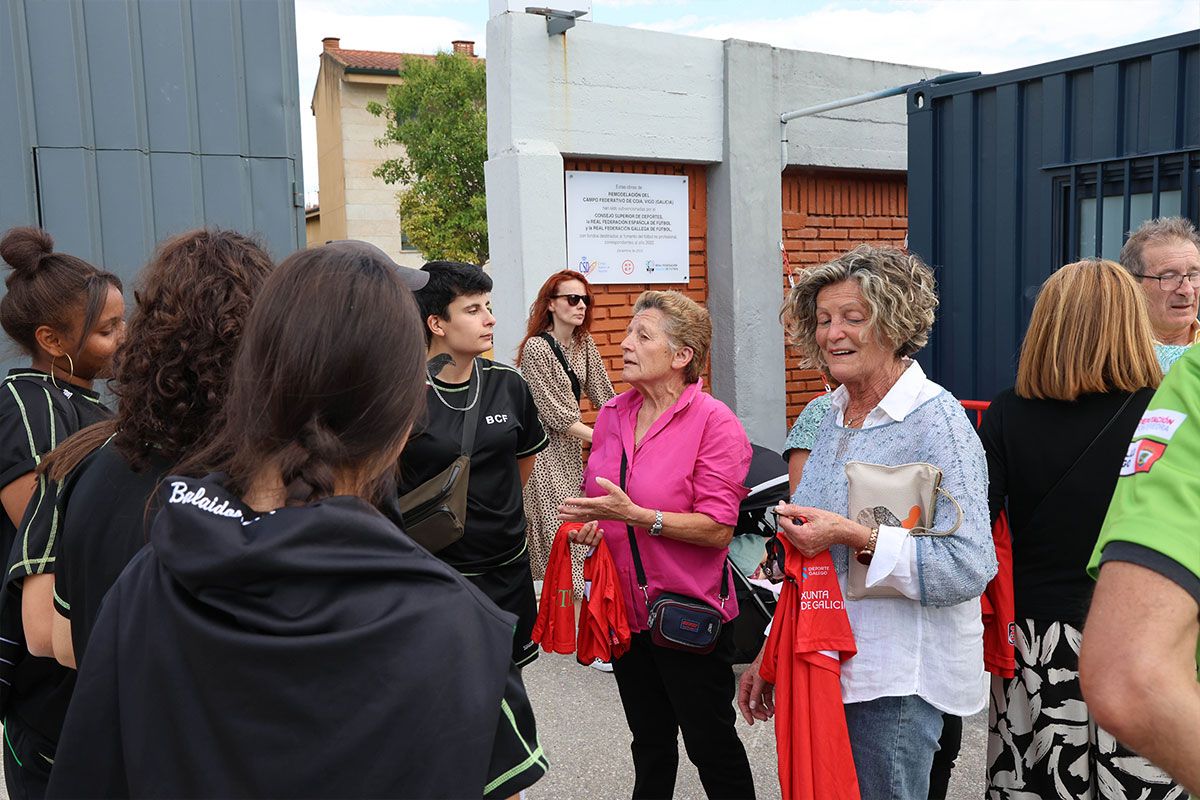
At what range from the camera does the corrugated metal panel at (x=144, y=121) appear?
14.1 ft

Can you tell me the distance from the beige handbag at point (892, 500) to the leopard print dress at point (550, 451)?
269 centimetres

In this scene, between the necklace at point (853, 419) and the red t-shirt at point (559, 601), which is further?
the red t-shirt at point (559, 601)

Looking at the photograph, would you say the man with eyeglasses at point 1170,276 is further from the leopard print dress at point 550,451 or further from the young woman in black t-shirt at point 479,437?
the leopard print dress at point 550,451

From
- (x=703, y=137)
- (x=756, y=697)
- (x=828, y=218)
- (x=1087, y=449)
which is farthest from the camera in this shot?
(x=828, y=218)

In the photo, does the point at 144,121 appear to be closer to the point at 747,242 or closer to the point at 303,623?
the point at 303,623

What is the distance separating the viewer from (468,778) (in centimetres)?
124

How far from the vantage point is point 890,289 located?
99.4 inches

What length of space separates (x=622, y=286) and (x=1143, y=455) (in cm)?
→ 580

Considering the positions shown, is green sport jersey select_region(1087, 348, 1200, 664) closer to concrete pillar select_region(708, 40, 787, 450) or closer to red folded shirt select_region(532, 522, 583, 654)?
red folded shirt select_region(532, 522, 583, 654)

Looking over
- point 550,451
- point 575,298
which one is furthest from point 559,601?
point 575,298

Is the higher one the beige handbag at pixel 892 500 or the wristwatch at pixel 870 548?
the beige handbag at pixel 892 500

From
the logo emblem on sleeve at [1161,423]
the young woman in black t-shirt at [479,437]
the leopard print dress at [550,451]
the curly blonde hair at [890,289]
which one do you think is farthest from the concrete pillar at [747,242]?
the logo emblem on sleeve at [1161,423]

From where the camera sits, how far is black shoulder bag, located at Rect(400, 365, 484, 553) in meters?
2.96

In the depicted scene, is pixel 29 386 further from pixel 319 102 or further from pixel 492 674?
pixel 319 102
